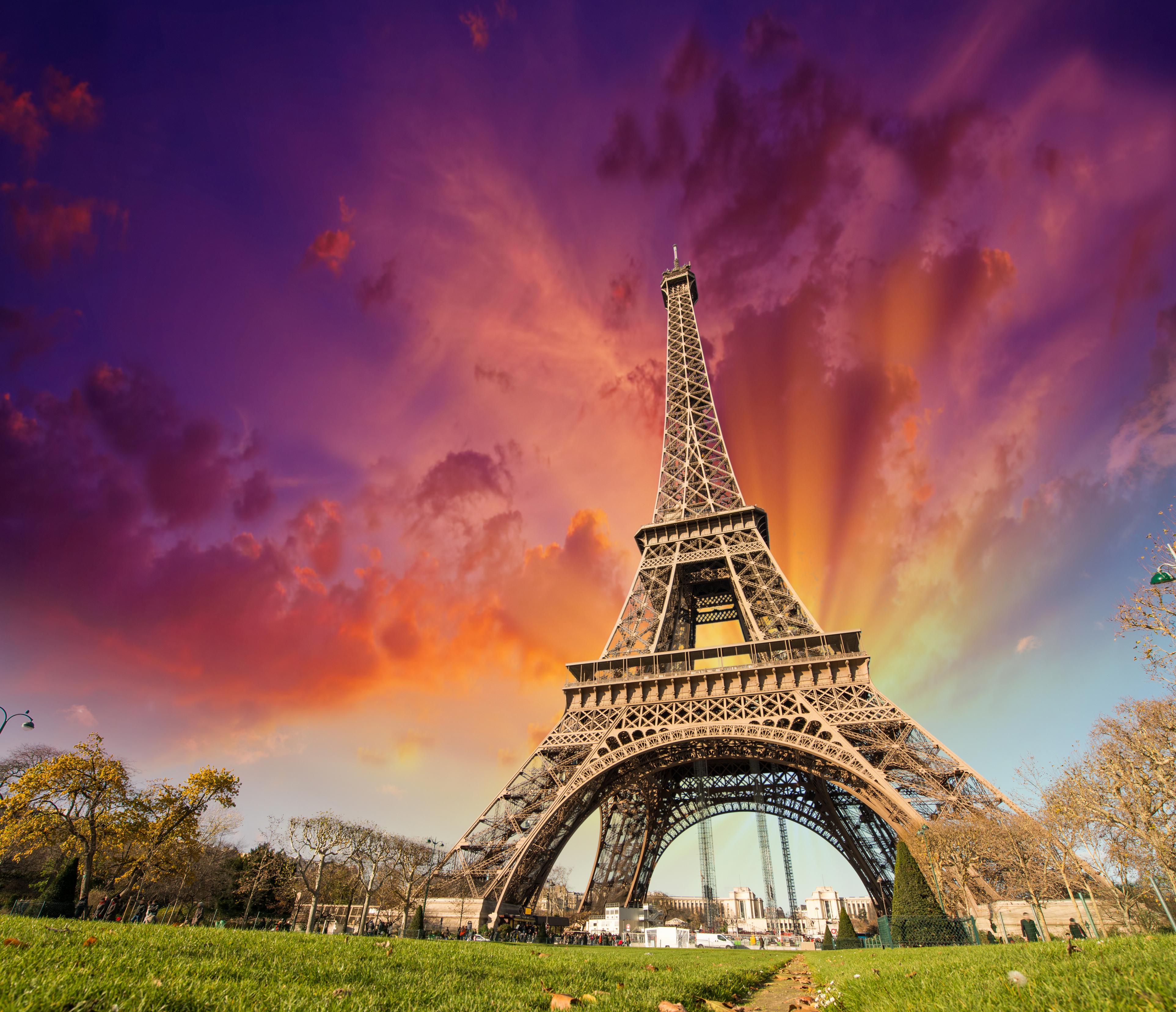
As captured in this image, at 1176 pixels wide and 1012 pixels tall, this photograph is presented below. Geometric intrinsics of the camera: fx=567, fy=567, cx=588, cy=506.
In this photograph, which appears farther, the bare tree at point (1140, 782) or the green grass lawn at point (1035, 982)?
the bare tree at point (1140, 782)

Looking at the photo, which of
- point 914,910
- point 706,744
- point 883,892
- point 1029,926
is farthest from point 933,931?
point 883,892

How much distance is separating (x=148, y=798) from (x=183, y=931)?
25.6 metres

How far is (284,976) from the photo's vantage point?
4.43m

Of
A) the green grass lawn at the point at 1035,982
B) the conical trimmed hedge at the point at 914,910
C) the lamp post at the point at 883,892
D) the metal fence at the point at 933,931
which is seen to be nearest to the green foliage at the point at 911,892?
the conical trimmed hedge at the point at 914,910

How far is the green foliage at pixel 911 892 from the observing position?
71.6 feet

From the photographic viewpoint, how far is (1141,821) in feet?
65.9

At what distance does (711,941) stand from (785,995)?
30.5 metres

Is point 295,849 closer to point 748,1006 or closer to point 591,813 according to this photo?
point 591,813

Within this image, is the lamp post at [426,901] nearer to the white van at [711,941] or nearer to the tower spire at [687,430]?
the white van at [711,941]

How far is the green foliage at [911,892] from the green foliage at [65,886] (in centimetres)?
3228

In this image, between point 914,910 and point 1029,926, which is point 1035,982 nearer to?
point 914,910

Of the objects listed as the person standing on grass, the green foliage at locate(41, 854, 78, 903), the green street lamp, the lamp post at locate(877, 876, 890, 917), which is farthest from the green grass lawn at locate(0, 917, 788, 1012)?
the lamp post at locate(877, 876, 890, 917)

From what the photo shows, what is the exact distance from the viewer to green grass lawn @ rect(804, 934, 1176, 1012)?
3432mm

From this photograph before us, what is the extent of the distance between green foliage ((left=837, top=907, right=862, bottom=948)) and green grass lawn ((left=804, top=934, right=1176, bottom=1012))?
87.5ft
